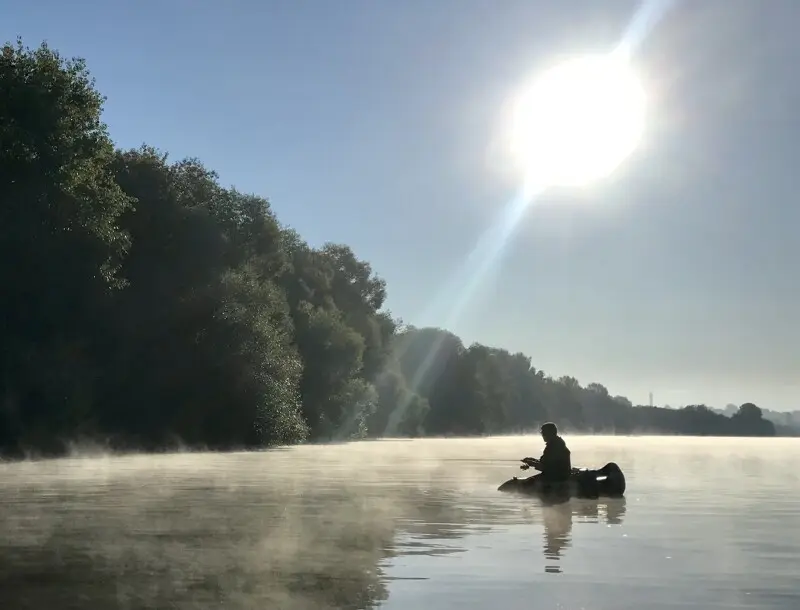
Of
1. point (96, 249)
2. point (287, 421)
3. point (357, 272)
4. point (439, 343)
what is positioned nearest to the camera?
point (96, 249)

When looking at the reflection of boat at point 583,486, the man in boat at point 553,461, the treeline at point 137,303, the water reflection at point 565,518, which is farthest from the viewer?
the treeline at point 137,303

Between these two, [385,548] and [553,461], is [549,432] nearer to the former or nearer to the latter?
[553,461]

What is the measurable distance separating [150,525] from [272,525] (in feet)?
7.23

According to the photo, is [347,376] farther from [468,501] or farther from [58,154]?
[468,501]

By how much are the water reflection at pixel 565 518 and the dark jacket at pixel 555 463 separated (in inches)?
29.9

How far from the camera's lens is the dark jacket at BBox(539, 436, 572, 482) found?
83.6ft

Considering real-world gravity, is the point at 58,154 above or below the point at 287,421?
above

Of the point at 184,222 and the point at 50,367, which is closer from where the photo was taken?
the point at 50,367

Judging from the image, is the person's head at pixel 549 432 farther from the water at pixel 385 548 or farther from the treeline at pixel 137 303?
the treeline at pixel 137 303

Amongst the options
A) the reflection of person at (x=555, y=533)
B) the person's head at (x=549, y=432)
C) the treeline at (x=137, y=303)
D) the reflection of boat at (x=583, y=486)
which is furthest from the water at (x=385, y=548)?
the treeline at (x=137, y=303)

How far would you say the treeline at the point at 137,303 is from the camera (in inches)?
1791

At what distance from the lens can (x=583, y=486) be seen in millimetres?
25469

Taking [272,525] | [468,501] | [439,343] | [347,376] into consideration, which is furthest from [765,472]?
[439,343]

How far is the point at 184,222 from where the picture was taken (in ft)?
202
